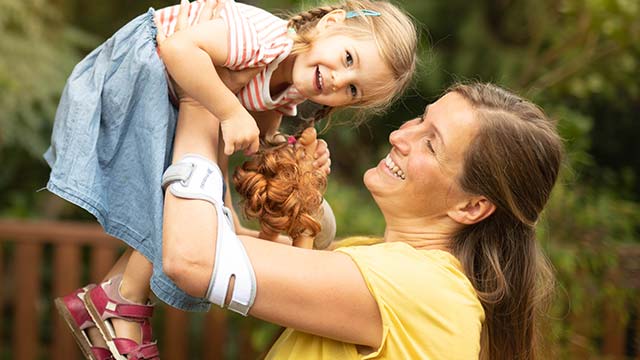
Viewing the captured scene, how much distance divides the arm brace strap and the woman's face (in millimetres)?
378

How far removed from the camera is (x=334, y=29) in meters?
1.95

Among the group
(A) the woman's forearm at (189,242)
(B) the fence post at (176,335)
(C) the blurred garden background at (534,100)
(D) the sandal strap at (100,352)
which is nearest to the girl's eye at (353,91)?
(A) the woman's forearm at (189,242)

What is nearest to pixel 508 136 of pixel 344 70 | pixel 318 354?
pixel 344 70

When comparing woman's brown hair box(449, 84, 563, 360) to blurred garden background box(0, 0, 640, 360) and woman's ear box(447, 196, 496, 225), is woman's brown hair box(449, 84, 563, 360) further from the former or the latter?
blurred garden background box(0, 0, 640, 360)

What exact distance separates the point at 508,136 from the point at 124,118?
77 centimetres

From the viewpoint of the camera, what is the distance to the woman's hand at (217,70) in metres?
1.81

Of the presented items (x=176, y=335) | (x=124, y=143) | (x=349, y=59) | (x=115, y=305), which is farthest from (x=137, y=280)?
(x=176, y=335)

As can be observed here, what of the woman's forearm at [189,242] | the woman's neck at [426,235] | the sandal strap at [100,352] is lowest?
the sandal strap at [100,352]

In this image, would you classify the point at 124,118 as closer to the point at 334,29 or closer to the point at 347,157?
the point at 334,29

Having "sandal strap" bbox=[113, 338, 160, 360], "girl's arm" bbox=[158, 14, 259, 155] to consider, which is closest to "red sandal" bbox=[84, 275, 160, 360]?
"sandal strap" bbox=[113, 338, 160, 360]

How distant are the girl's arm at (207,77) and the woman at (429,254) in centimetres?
7

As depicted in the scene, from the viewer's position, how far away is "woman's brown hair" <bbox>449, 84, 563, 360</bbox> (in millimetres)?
1865

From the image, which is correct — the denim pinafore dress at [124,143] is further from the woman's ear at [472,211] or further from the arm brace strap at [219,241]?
the woman's ear at [472,211]

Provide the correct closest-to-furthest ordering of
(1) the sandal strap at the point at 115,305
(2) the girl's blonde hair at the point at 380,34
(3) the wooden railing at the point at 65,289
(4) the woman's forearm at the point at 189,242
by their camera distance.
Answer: (4) the woman's forearm at the point at 189,242
(1) the sandal strap at the point at 115,305
(2) the girl's blonde hair at the point at 380,34
(3) the wooden railing at the point at 65,289
